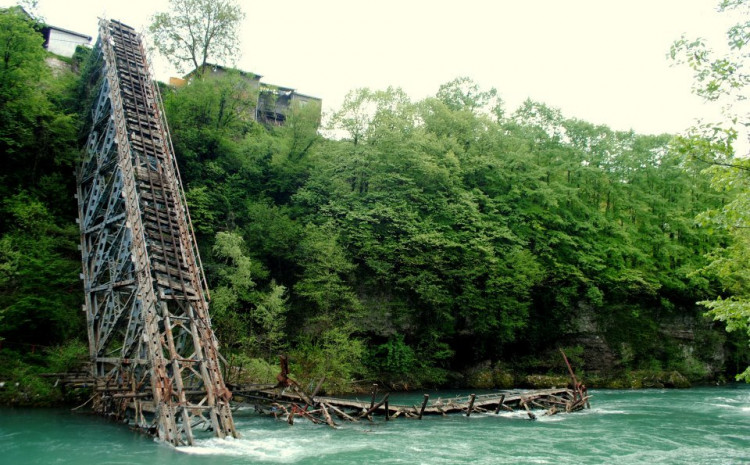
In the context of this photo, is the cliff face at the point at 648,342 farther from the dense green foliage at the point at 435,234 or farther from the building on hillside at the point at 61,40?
the building on hillside at the point at 61,40

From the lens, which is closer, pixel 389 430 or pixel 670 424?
pixel 389 430

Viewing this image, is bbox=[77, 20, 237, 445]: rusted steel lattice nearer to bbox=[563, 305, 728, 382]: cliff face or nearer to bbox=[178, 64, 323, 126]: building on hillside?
bbox=[178, 64, 323, 126]: building on hillside

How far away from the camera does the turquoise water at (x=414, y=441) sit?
15070 mm

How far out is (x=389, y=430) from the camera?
20.4 metres

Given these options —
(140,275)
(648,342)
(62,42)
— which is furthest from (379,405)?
(62,42)

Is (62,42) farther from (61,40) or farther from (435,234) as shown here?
(435,234)

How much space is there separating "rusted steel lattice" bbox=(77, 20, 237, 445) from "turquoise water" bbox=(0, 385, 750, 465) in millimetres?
1212

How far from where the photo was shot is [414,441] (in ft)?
60.4

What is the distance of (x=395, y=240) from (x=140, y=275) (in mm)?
17475

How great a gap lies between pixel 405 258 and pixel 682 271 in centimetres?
2230

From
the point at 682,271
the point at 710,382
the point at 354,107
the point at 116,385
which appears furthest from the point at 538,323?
the point at 116,385

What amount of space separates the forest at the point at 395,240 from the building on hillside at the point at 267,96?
6.54ft

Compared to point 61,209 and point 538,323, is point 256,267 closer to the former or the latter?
point 61,209

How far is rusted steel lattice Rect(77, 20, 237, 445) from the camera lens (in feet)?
58.1
